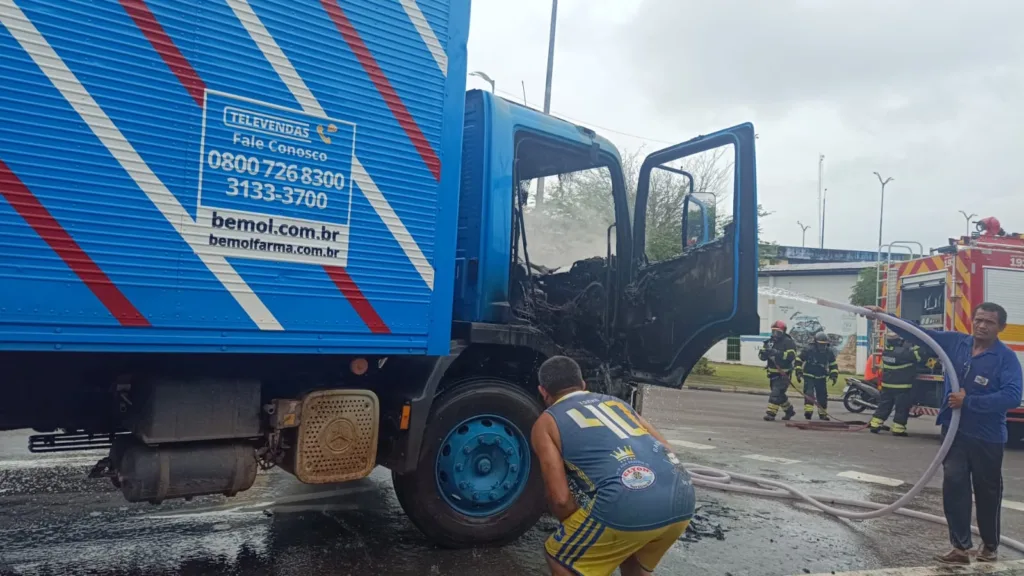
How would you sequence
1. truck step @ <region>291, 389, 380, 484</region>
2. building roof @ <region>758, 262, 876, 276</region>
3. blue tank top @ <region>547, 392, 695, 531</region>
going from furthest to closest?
building roof @ <region>758, 262, 876, 276</region> → truck step @ <region>291, 389, 380, 484</region> → blue tank top @ <region>547, 392, 695, 531</region>

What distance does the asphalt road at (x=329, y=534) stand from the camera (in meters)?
4.09

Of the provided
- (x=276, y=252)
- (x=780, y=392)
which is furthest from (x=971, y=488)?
Result: (x=780, y=392)

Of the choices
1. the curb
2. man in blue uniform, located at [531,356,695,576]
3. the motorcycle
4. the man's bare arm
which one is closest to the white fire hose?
man in blue uniform, located at [531,356,695,576]

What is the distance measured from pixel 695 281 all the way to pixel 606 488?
2.70m

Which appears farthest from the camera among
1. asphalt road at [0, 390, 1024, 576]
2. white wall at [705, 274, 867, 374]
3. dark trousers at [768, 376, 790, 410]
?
white wall at [705, 274, 867, 374]

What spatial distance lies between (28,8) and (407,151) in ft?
5.86

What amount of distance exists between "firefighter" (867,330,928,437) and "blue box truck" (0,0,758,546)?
6.81 meters

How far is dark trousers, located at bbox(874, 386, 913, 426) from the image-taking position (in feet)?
34.8

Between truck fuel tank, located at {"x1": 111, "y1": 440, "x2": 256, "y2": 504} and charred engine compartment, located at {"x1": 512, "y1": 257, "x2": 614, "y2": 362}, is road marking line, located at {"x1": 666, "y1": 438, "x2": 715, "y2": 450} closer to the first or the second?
charred engine compartment, located at {"x1": 512, "y1": 257, "x2": 614, "y2": 362}

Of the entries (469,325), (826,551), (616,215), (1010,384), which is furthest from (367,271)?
(1010,384)

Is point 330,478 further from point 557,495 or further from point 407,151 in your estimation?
point 407,151

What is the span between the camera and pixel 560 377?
10.6ft

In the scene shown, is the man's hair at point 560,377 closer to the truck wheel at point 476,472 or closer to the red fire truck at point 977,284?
the truck wheel at point 476,472

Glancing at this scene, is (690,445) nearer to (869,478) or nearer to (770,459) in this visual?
(770,459)
